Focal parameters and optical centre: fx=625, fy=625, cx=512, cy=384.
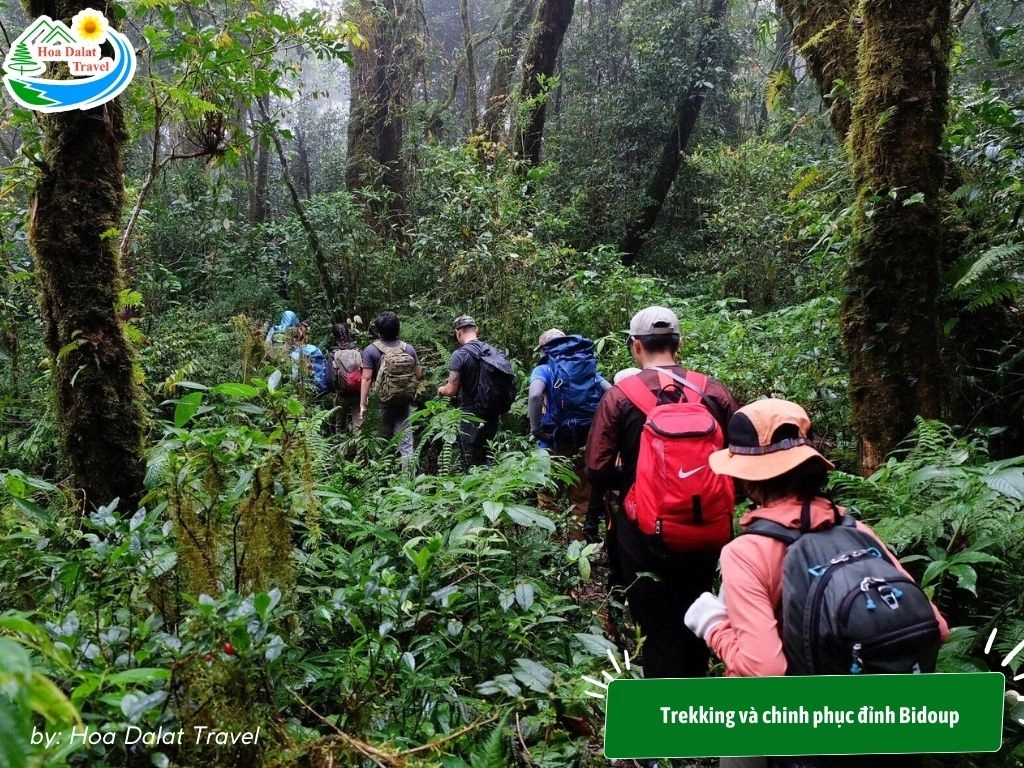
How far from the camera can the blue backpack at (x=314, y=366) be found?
6415 mm

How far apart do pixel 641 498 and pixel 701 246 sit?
1283cm

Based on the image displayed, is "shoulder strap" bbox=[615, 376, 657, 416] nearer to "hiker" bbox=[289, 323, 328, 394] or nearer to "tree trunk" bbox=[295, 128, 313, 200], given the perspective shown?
"hiker" bbox=[289, 323, 328, 394]

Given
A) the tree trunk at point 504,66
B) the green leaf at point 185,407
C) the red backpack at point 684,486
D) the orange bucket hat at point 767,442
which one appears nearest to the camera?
the orange bucket hat at point 767,442

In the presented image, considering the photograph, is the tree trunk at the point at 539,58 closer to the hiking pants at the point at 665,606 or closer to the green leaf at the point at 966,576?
the hiking pants at the point at 665,606

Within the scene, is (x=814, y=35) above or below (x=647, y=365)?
above

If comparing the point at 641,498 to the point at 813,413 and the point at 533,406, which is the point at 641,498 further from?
the point at 813,413

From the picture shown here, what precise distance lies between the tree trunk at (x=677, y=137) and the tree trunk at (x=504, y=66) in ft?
12.7

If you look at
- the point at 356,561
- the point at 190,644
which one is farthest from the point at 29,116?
the point at 190,644

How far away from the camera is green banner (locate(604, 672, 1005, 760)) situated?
1463 mm

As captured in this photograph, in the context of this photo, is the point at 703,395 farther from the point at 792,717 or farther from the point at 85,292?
the point at 85,292

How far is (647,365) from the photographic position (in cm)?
319

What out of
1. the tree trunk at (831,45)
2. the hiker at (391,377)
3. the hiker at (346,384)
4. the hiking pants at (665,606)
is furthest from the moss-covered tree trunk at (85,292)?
the tree trunk at (831,45)

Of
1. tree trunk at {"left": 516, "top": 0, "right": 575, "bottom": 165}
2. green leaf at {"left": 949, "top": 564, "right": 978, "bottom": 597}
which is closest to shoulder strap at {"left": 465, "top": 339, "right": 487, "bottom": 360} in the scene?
green leaf at {"left": 949, "top": 564, "right": 978, "bottom": 597}

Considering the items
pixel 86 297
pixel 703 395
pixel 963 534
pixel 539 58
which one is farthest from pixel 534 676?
pixel 539 58
